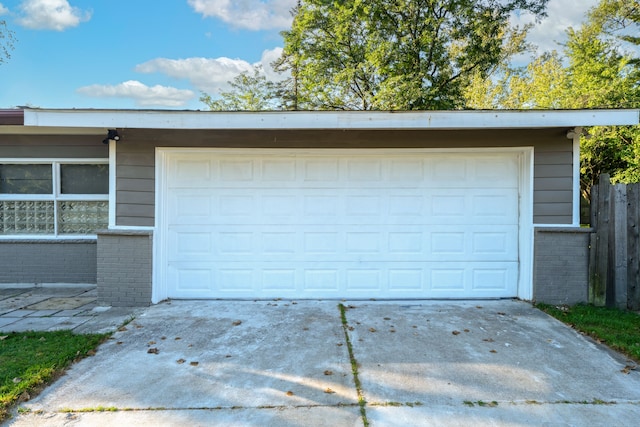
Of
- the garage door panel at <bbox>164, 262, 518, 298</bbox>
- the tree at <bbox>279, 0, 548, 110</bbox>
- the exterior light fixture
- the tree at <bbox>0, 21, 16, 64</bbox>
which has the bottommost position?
the garage door panel at <bbox>164, 262, 518, 298</bbox>

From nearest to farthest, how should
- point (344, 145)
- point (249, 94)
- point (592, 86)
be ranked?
point (344, 145) → point (592, 86) → point (249, 94)

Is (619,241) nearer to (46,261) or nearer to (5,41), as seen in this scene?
(46,261)

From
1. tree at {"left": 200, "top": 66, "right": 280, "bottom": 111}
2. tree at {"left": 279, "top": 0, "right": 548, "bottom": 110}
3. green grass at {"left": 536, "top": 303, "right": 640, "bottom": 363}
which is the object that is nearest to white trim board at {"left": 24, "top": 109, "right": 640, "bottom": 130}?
green grass at {"left": 536, "top": 303, "right": 640, "bottom": 363}

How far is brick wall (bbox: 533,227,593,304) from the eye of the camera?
4.75 m

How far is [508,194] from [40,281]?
7.43 m

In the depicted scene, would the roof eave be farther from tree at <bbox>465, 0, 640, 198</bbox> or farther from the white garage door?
tree at <bbox>465, 0, 640, 198</bbox>

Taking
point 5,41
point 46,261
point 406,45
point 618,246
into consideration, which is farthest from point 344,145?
point 5,41

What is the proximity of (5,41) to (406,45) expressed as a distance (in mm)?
12649

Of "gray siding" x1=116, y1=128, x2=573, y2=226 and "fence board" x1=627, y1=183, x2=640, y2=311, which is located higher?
"gray siding" x1=116, y1=128, x2=573, y2=226

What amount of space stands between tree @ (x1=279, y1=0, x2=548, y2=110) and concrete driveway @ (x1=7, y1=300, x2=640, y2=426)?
10419 mm

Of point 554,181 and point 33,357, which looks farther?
point 554,181

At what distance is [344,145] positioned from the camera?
4.98 m

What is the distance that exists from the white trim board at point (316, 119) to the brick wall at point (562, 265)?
143cm

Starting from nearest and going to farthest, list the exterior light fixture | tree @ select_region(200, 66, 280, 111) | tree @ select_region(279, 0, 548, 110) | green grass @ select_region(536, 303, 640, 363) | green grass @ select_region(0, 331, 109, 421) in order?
green grass @ select_region(0, 331, 109, 421) → green grass @ select_region(536, 303, 640, 363) → the exterior light fixture → tree @ select_region(279, 0, 548, 110) → tree @ select_region(200, 66, 280, 111)
